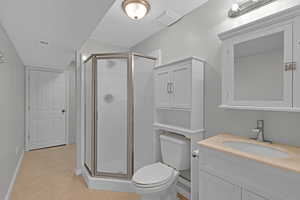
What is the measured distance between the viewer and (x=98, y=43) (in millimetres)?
2787

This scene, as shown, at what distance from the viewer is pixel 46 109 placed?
13.0ft

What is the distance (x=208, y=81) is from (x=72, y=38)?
6.02 feet

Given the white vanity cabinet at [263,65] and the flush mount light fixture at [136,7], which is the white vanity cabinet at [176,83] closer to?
the white vanity cabinet at [263,65]

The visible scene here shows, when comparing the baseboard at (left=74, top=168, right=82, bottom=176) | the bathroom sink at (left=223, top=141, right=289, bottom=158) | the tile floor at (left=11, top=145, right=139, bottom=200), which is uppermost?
the bathroom sink at (left=223, top=141, right=289, bottom=158)

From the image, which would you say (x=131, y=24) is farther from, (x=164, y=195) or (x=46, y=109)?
(x=46, y=109)

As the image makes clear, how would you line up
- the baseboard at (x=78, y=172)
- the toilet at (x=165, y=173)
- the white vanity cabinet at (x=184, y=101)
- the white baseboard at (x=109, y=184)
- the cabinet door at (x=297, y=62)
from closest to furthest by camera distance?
the cabinet door at (x=297, y=62) → the toilet at (x=165, y=173) → the white vanity cabinet at (x=184, y=101) → the white baseboard at (x=109, y=184) → the baseboard at (x=78, y=172)

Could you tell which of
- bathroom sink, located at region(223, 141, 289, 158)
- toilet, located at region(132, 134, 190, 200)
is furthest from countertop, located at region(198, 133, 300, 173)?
toilet, located at region(132, 134, 190, 200)

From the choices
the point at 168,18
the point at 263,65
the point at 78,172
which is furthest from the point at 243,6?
the point at 78,172

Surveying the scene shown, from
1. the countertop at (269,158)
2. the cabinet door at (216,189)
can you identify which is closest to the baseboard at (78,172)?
the cabinet door at (216,189)

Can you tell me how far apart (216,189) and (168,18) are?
198 centimetres

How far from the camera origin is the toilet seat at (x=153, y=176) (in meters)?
1.49

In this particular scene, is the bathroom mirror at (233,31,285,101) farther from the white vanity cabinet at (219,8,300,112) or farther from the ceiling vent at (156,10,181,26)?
the ceiling vent at (156,10,181,26)

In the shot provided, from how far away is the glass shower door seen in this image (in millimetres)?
2211

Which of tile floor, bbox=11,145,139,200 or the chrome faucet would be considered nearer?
the chrome faucet
